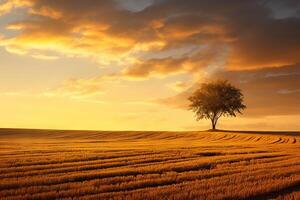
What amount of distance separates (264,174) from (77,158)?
544 inches

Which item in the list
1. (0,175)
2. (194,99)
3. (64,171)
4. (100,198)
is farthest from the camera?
(194,99)

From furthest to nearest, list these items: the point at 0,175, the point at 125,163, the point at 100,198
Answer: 1. the point at 125,163
2. the point at 0,175
3. the point at 100,198

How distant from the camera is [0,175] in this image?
76.6 feet

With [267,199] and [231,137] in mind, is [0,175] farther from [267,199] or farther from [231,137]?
[231,137]

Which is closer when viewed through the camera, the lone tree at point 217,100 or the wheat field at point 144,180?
the wheat field at point 144,180

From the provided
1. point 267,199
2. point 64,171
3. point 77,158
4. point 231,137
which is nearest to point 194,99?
point 231,137

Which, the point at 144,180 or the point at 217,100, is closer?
the point at 144,180

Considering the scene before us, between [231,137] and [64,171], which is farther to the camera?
[231,137]

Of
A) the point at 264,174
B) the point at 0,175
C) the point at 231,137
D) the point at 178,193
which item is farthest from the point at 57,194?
the point at 231,137

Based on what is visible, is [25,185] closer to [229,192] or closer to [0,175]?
[0,175]

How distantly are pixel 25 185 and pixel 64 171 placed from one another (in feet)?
16.6

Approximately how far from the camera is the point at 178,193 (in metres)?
18.3

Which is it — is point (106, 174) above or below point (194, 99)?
below

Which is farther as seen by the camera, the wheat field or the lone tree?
the lone tree
